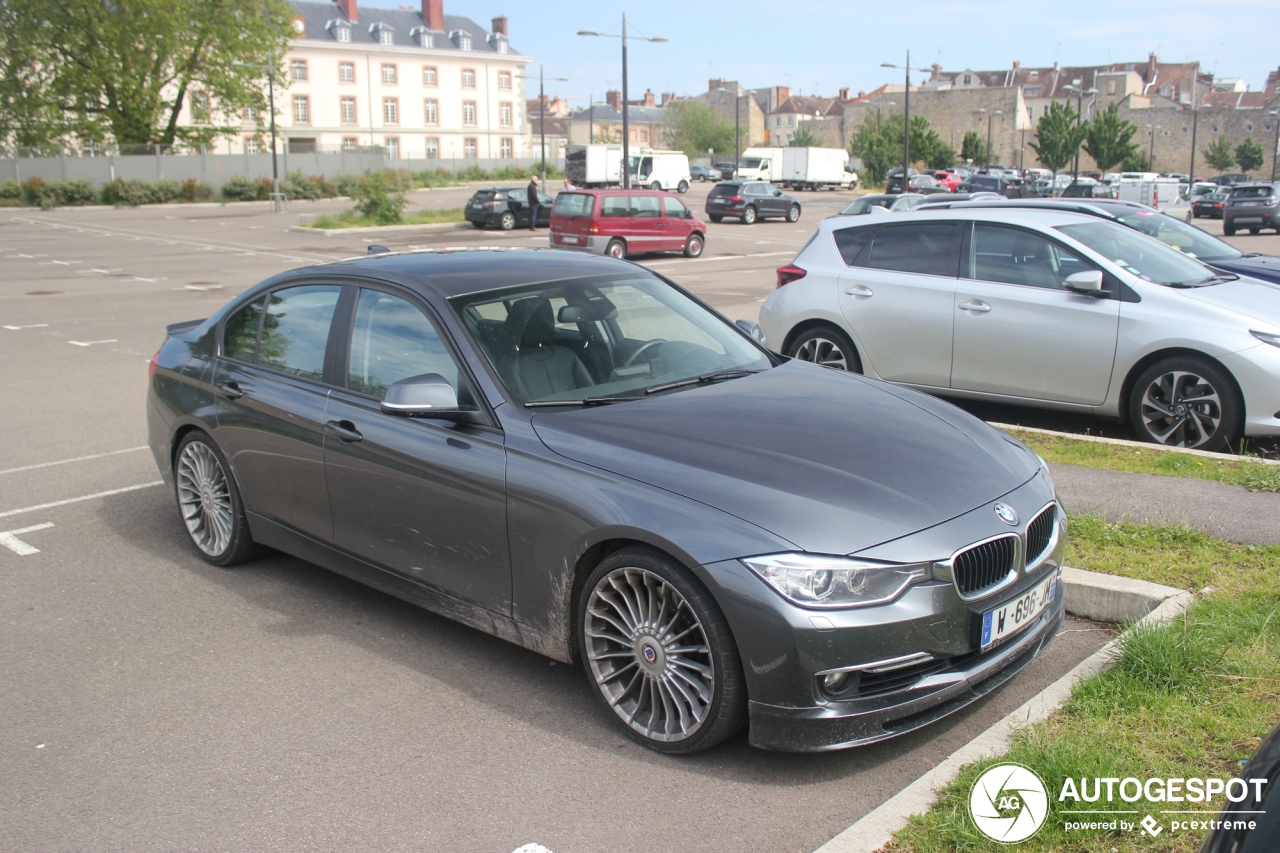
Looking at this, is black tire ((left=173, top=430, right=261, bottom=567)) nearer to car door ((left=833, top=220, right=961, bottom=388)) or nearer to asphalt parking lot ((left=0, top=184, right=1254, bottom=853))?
asphalt parking lot ((left=0, top=184, right=1254, bottom=853))

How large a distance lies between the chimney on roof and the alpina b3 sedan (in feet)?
318

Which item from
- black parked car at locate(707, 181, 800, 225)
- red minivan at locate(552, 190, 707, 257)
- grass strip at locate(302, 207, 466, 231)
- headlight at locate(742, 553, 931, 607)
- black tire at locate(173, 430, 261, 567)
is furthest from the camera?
black parked car at locate(707, 181, 800, 225)

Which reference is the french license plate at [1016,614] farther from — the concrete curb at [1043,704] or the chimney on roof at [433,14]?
the chimney on roof at [433,14]

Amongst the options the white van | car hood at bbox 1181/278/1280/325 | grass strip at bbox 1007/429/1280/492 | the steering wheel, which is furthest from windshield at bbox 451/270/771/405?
the white van

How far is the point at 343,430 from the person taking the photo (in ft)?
15.3

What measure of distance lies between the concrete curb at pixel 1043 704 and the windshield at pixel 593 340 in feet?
5.71

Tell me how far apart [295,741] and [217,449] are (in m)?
2.17

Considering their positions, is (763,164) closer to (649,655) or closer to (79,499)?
(79,499)

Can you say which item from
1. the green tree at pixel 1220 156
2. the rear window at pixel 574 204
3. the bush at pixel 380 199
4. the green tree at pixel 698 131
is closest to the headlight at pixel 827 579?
the rear window at pixel 574 204

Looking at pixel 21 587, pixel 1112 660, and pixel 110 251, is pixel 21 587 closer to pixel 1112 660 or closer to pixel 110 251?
pixel 1112 660

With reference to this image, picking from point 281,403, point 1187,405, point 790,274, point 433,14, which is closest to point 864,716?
point 281,403

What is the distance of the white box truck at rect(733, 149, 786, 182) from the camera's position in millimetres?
74375

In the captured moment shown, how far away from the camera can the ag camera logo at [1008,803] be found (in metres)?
2.98

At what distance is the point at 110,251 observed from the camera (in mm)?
29594
